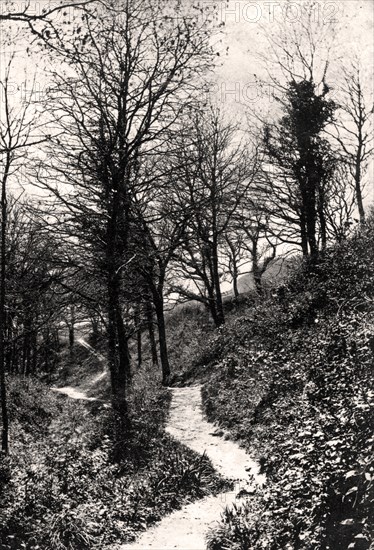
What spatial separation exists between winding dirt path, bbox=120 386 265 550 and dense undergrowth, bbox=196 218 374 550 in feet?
1.06

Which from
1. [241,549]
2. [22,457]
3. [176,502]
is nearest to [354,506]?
[241,549]

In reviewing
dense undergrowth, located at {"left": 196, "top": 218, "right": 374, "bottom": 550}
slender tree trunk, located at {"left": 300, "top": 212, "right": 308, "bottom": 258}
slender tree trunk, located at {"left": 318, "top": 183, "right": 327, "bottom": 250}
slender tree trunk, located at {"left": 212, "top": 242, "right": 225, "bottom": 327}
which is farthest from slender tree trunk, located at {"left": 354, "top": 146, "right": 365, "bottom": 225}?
slender tree trunk, located at {"left": 212, "top": 242, "right": 225, "bottom": 327}

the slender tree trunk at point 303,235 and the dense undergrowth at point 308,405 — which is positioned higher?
the slender tree trunk at point 303,235

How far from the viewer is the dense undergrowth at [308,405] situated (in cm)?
511

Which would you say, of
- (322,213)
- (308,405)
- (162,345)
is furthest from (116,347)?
(322,213)

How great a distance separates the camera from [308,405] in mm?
7773

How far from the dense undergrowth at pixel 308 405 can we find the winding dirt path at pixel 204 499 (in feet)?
1.06

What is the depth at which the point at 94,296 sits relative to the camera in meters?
14.1

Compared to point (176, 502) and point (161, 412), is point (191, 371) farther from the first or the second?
point (176, 502)

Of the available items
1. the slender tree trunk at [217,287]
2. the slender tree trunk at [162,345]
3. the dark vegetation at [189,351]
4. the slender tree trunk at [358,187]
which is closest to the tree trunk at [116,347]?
the dark vegetation at [189,351]

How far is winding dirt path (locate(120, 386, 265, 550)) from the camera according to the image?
678cm

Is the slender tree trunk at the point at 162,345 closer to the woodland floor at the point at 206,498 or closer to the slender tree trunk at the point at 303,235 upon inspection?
the woodland floor at the point at 206,498

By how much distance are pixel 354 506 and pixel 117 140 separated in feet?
32.8

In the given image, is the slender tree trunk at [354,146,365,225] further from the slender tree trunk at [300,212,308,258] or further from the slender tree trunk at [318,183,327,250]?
the slender tree trunk at [300,212,308,258]
